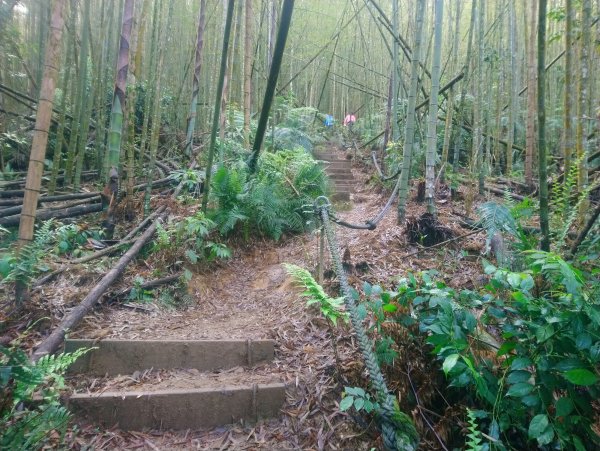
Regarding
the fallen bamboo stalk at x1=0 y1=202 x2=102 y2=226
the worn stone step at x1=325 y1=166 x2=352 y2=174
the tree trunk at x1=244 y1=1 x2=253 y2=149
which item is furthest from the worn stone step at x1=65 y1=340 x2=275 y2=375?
the worn stone step at x1=325 y1=166 x2=352 y2=174

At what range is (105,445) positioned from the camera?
1970mm

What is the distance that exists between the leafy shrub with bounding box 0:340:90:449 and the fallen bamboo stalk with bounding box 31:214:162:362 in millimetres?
381

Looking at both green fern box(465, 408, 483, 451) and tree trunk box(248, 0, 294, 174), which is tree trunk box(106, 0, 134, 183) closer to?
tree trunk box(248, 0, 294, 174)

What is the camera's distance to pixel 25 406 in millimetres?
1959

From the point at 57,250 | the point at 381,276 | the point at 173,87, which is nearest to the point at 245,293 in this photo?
the point at 381,276

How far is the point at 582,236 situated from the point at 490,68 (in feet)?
13.1

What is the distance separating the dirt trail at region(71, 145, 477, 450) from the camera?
204 centimetres

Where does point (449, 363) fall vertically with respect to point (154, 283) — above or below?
above

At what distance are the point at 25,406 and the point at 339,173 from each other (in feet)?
22.2

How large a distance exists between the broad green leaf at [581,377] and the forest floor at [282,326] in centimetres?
73

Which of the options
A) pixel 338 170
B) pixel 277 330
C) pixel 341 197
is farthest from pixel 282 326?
pixel 338 170

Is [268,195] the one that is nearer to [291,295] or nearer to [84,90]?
[291,295]

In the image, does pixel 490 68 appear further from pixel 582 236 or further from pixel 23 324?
pixel 23 324

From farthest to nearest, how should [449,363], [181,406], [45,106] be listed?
[45,106] < [181,406] < [449,363]
